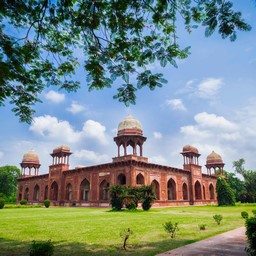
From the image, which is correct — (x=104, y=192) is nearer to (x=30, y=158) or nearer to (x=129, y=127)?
(x=129, y=127)

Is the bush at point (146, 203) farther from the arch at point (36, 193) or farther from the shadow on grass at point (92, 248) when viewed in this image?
the arch at point (36, 193)

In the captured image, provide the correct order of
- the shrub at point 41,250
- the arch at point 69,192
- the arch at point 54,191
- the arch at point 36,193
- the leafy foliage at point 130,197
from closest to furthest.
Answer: the shrub at point 41,250 < the leafy foliage at point 130,197 < the arch at point 69,192 < the arch at point 54,191 < the arch at point 36,193

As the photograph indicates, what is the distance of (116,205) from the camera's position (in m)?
22.1

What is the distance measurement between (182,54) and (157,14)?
0.96m

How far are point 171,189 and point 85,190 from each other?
39.0 ft

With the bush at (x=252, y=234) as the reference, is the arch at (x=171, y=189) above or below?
above

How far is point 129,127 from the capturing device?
32.2 m

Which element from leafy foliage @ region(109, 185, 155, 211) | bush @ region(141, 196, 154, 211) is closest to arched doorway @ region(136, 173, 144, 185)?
leafy foliage @ region(109, 185, 155, 211)

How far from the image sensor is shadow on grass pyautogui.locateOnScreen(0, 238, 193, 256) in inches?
240

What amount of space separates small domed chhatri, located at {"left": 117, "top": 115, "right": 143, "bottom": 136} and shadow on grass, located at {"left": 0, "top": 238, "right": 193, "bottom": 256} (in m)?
24.5

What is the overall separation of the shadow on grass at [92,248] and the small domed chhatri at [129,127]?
80.4ft

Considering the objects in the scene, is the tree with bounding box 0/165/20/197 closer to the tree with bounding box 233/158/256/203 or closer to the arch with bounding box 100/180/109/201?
the arch with bounding box 100/180/109/201

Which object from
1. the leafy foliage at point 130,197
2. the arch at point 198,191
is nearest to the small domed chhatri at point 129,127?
the leafy foliage at point 130,197

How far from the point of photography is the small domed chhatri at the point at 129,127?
31859 millimetres
